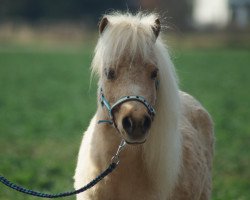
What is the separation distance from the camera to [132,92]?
3.94 meters

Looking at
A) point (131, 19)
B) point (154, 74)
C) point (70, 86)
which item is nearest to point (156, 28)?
point (131, 19)

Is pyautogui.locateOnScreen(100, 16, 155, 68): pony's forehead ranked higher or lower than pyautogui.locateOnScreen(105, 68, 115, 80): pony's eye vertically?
higher

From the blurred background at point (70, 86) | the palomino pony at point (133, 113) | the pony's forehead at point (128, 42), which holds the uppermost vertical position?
the pony's forehead at point (128, 42)

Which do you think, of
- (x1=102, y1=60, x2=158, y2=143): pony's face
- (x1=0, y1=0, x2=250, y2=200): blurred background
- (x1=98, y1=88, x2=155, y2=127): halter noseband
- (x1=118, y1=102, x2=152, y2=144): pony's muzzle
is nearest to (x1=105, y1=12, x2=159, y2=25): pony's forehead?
(x1=0, y1=0, x2=250, y2=200): blurred background

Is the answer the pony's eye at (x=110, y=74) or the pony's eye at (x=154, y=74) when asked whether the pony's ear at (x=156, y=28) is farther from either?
the pony's eye at (x=110, y=74)

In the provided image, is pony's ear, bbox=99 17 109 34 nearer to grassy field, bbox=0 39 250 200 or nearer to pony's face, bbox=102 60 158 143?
pony's face, bbox=102 60 158 143

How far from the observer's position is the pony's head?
382 cm

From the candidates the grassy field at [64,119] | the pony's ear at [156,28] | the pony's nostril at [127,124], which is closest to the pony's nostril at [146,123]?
the pony's nostril at [127,124]

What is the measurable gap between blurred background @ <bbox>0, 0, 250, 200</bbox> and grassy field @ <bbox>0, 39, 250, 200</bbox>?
22 millimetres

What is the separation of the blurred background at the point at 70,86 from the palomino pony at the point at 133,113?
0.52 meters

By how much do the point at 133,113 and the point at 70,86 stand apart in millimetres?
19636

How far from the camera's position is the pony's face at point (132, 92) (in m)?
3.79

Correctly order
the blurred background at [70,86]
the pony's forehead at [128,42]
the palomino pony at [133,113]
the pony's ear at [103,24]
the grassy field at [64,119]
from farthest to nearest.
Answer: the blurred background at [70,86] → the grassy field at [64,119] → the pony's ear at [103,24] → the pony's forehead at [128,42] → the palomino pony at [133,113]

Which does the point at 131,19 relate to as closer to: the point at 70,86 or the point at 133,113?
the point at 133,113
